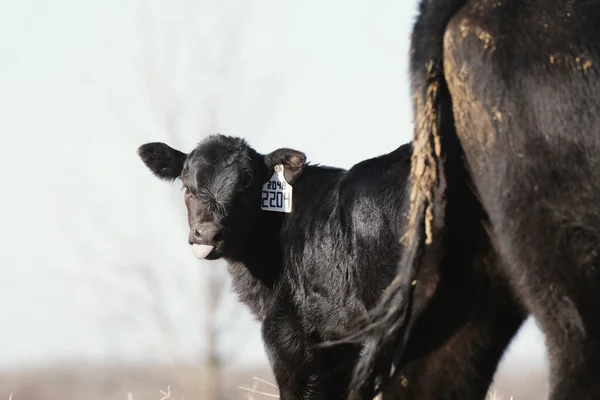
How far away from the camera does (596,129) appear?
3191 millimetres

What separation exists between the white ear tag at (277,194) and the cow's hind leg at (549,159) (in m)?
4.17

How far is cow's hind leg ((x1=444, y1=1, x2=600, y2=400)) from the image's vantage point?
127 inches

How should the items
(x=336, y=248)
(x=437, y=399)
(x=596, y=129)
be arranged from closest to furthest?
(x=596, y=129), (x=437, y=399), (x=336, y=248)

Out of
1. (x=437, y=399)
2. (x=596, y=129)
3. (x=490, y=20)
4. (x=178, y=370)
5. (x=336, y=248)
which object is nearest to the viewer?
(x=596, y=129)

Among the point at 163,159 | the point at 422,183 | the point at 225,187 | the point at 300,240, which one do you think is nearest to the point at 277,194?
the point at 225,187

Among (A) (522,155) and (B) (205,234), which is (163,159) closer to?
(B) (205,234)

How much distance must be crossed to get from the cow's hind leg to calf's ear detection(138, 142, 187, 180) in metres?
4.91

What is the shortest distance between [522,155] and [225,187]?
4.42m

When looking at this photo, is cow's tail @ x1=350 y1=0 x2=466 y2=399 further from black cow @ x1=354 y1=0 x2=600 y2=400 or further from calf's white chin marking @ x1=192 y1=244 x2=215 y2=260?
calf's white chin marking @ x1=192 y1=244 x2=215 y2=260

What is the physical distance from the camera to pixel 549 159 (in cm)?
324

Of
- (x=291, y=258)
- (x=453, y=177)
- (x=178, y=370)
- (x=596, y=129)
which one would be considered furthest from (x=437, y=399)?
(x=178, y=370)

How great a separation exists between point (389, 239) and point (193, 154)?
2295 millimetres

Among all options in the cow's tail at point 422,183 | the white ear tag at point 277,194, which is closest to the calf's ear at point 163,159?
the white ear tag at point 277,194

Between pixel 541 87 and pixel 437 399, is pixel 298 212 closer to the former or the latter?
pixel 437 399
